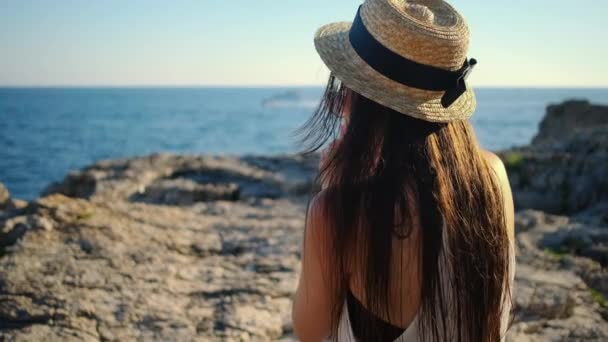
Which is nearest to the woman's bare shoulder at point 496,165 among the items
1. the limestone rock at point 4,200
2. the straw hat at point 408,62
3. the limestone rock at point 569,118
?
the straw hat at point 408,62

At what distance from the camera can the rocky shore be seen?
2.71 metres

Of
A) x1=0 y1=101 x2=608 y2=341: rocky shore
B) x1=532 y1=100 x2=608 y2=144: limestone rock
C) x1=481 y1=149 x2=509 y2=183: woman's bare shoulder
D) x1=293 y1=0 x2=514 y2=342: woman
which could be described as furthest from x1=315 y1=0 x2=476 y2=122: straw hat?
x1=532 y1=100 x2=608 y2=144: limestone rock

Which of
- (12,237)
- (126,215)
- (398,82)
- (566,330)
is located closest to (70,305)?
(12,237)

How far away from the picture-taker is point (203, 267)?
361 cm

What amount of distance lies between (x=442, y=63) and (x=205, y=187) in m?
5.36

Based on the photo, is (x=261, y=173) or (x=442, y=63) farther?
(x=261, y=173)

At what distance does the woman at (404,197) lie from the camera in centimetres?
158

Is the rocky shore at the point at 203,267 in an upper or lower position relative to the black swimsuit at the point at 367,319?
lower

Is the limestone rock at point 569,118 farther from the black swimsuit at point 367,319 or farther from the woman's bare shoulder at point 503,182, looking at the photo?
the black swimsuit at point 367,319

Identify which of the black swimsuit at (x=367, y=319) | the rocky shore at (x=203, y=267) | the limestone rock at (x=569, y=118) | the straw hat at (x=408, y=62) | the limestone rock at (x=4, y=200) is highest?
the straw hat at (x=408, y=62)

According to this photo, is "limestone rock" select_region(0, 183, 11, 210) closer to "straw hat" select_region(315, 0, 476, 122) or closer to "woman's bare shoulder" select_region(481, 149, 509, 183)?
"straw hat" select_region(315, 0, 476, 122)

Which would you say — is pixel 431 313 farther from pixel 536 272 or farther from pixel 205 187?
pixel 205 187

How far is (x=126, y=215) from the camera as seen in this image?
4.27m

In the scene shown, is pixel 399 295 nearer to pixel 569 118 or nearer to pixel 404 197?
pixel 404 197
